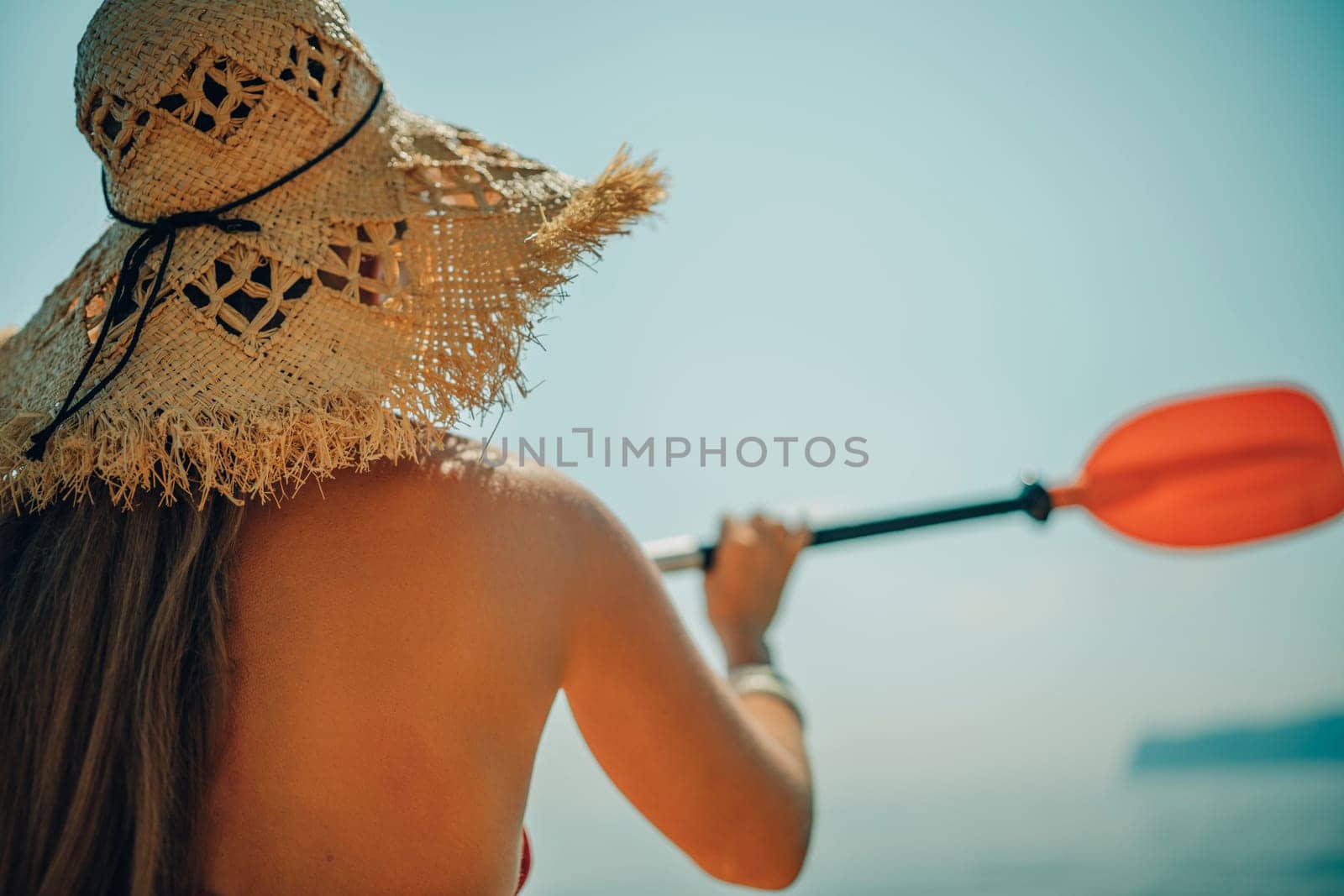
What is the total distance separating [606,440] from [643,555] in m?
0.74

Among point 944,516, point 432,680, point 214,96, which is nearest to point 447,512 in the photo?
point 432,680

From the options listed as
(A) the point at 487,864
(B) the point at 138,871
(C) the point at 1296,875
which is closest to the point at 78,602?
(B) the point at 138,871

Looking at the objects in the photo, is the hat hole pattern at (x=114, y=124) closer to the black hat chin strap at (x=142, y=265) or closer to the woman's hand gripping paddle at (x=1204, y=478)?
the black hat chin strap at (x=142, y=265)

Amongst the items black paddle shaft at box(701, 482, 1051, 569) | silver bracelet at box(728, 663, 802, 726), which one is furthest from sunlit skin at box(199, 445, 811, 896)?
black paddle shaft at box(701, 482, 1051, 569)

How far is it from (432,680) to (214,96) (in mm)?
699

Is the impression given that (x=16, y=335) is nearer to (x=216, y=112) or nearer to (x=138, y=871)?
(x=216, y=112)

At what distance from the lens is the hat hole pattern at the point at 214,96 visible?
998mm

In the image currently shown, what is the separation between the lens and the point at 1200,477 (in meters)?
2.17

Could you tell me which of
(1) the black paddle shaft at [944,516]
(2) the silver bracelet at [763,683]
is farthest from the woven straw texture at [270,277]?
(1) the black paddle shaft at [944,516]

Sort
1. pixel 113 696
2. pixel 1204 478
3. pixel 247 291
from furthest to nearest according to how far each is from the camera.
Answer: pixel 1204 478
pixel 247 291
pixel 113 696

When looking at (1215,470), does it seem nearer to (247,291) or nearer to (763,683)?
(763,683)

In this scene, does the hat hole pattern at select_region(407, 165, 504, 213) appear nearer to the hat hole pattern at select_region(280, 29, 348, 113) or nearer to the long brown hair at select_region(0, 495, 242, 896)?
the hat hole pattern at select_region(280, 29, 348, 113)

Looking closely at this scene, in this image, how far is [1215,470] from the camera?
7.12ft

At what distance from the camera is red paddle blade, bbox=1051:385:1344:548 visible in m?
Result: 2.13
